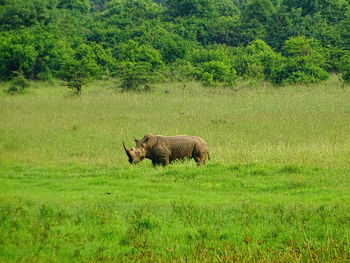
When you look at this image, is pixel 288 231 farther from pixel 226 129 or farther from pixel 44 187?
pixel 226 129

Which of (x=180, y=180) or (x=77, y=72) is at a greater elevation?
(x=77, y=72)

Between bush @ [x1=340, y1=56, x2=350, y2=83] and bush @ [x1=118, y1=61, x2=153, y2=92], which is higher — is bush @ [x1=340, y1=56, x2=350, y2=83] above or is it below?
above

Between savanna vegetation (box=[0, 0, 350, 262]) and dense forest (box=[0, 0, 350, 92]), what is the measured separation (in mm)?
102

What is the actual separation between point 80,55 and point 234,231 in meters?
23.4

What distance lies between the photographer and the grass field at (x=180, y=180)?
572 centimetres

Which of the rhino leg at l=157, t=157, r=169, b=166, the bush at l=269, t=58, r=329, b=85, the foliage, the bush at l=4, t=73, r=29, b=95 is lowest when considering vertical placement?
the bush at l=4, t=73, r=29, b=95

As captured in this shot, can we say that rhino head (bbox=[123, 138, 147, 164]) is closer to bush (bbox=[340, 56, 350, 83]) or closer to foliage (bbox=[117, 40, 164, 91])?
foliage (bbox=[117, 40, 164, 91])

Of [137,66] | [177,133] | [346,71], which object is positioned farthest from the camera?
[137,66]

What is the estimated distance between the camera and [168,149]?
11367mm

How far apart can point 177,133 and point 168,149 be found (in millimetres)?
4136

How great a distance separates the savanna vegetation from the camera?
601cm

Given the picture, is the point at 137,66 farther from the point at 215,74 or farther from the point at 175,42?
the point at 175,42

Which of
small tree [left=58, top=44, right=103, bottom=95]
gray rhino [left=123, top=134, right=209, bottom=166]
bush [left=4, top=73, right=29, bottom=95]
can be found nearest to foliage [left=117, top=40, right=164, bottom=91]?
small tree [left=58, top=44, right=103, bottom=95]

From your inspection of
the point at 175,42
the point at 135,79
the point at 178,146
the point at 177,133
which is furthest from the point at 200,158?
the point at 175,42
